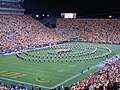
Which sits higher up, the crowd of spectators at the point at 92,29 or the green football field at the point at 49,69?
the crowd of spectators at the point at 92,29

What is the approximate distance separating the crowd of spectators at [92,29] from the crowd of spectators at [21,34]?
5493 millimetres

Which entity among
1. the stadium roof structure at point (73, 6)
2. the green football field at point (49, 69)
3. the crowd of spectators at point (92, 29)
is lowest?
the green football field at point (49, 69)

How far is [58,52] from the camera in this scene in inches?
1763

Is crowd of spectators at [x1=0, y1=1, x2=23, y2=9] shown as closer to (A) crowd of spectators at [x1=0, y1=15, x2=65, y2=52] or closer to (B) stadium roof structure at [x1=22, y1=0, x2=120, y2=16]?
(B) stadium roof structure at [x1=22, y1=0, x2=120, y2=16]

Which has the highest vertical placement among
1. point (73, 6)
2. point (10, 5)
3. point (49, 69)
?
point (10, 5)

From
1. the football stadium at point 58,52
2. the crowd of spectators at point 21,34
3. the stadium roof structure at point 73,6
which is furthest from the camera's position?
the stadium roof structure at point 73,6

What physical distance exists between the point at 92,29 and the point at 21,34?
2399cm

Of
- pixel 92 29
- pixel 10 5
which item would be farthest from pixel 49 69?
pixel 92 29

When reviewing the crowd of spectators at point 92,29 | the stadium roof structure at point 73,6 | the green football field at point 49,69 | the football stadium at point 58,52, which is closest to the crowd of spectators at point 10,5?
the football stadium at point 58,52

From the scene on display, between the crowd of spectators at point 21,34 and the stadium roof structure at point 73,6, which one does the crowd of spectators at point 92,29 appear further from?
the crowd of spectators at point 21,34

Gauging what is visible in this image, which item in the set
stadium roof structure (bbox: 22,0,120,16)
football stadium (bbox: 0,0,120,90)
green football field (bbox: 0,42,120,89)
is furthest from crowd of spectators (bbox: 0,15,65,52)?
green football field (bbox: 0,42,120,89)

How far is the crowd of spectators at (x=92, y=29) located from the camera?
67.7 meters

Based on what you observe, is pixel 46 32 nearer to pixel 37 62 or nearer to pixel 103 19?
pixel 103 19

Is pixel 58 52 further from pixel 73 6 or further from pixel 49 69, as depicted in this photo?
pixel 73 6
